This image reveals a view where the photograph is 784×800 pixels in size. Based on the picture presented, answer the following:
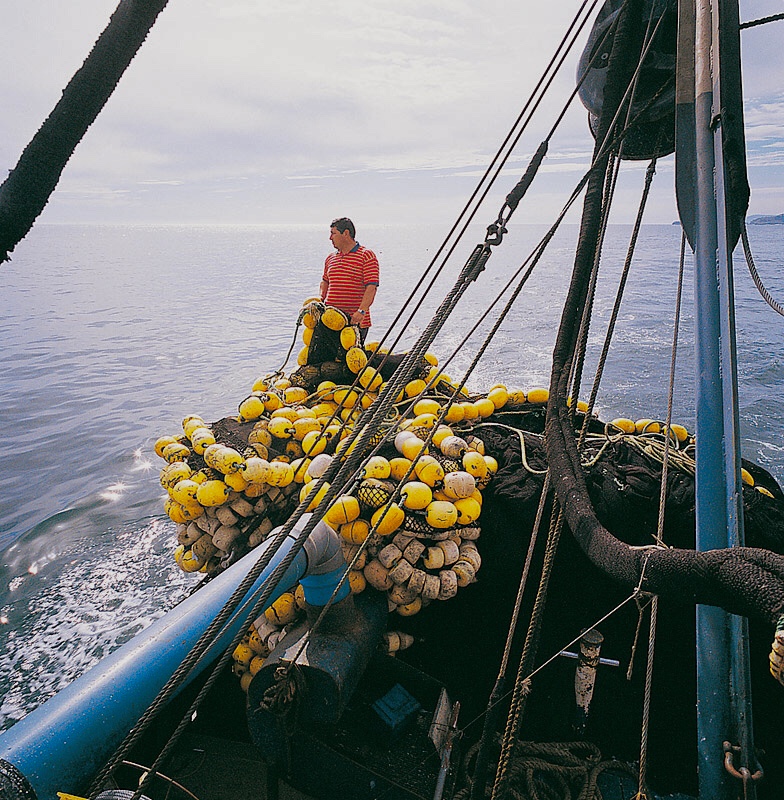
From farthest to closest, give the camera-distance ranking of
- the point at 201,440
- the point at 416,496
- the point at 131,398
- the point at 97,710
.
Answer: the point at 131,398 → the point at 201,440 → the point at 416,496 → the point at 97,710

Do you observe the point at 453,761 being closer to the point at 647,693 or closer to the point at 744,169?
the point at 647,693

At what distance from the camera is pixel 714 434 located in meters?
2.39

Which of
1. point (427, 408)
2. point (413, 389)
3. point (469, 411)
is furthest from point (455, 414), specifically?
point (413, 389)

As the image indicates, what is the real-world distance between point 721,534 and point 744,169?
2.18m

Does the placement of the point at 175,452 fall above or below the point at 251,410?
below

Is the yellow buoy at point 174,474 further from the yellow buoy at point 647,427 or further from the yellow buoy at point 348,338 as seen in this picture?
the yellow buoy at point 647,427

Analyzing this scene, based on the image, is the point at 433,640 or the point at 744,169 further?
the point at 433,640

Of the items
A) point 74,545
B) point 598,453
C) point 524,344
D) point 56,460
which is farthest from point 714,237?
point 524,344

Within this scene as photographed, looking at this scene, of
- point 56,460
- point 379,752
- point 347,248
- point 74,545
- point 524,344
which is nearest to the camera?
point 379,752

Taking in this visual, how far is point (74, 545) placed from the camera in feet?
27.3

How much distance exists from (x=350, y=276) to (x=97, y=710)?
5.38 meters

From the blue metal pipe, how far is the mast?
6.95 ft

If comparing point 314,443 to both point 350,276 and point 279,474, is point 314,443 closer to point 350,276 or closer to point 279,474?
point 279,474

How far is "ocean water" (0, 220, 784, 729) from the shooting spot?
6.81 metres
